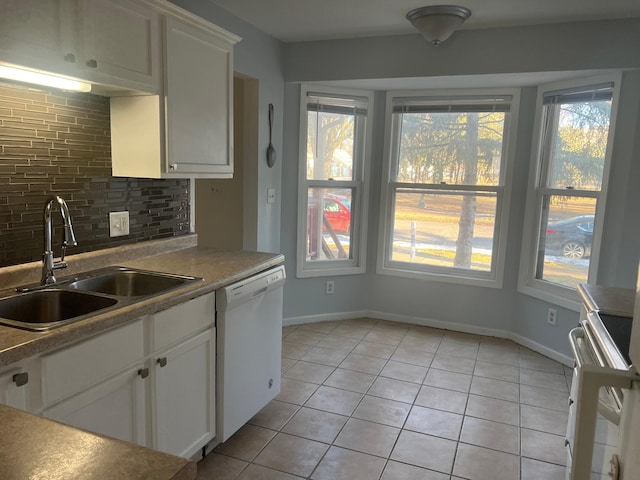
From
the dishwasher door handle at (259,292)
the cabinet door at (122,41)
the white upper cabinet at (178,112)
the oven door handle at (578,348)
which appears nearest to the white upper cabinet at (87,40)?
the cabinet door at (122,41)

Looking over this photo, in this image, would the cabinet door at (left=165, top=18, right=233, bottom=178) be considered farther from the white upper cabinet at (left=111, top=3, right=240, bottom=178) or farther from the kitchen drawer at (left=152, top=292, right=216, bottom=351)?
the kitchen drawer at (left=152, top=292, right=216, bottom=351)

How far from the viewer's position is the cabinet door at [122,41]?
5.78 feet

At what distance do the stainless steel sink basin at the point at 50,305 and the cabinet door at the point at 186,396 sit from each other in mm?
326

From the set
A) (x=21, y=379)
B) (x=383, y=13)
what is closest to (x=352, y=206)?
(x=383, y=13)

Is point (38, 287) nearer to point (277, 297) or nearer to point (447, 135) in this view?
point (277, 297)

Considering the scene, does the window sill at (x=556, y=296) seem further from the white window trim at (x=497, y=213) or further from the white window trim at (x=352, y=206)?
the white window trim at (x=352, y=206)

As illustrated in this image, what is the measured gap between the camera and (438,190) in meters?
4.13

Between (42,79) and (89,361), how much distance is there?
107 centimetres

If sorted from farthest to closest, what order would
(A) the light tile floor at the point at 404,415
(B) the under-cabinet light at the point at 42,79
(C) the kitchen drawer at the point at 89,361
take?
(A) the light tile floor at the point at 404,415, (B) the under-cabinet light at the point at 42,79, (C) the kitchen drawer at the point at 89,361

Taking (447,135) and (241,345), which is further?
(447,135)

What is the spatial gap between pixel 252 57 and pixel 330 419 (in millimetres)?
2453

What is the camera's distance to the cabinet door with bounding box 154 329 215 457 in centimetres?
186

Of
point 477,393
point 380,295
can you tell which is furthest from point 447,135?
point 477,393

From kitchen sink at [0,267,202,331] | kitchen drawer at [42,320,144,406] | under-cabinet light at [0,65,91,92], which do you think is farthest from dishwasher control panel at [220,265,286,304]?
under-cabinet light at [0,65,91,92]
